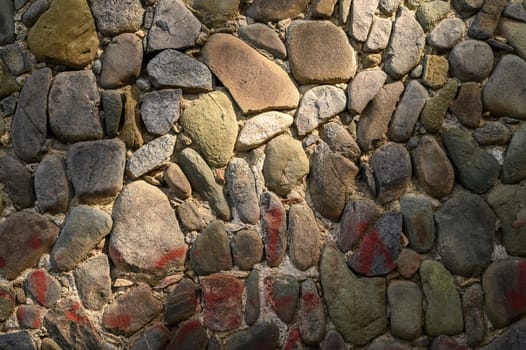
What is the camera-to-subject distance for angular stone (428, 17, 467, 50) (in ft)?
6.13

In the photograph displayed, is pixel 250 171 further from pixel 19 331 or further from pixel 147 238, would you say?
pixel 19 331

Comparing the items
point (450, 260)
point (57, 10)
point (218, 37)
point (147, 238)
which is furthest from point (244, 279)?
point (57, 10)

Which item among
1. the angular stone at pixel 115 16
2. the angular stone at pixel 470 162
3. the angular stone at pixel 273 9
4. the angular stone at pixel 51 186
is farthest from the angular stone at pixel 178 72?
the angular stone at pixel 470 162

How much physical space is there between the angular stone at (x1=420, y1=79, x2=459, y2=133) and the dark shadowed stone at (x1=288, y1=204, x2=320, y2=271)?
1.41ft

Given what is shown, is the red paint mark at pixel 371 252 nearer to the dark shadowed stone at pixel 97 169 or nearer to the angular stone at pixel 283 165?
the angular stone at pixel 283 165

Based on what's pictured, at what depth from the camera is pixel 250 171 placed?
5.89 ft

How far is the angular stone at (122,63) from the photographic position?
1.79m

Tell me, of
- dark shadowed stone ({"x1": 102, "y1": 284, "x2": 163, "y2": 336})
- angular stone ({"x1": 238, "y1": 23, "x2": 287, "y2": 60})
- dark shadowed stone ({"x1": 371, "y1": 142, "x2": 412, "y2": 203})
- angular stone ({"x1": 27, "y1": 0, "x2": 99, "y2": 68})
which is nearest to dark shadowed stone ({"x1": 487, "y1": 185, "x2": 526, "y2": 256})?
dark shadowed stone ({"x1": 371, "y1": 142, "x2": 412, "y2": 203})

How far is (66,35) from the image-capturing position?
1.79 m

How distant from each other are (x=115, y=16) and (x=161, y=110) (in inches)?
11.8

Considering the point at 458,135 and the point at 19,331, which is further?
the point at 458,135

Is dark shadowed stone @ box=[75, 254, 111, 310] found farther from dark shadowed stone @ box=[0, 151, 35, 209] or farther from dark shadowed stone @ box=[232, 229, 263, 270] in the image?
dark shadowed stone @ box=[232, 229, 263, 270]

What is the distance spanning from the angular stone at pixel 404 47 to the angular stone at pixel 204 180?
1.96ft

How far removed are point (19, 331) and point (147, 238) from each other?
414mm
